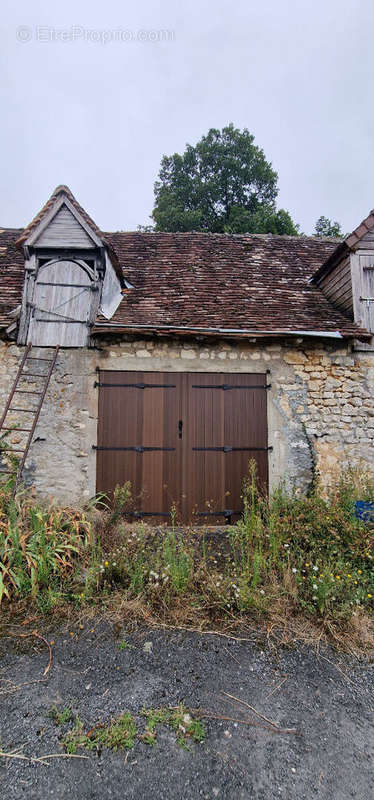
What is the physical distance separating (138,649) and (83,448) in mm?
2984

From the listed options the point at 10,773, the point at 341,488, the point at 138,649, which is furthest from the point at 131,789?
the point at 341,488

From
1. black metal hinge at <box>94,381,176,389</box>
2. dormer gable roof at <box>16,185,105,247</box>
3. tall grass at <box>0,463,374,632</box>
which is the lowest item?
tall grass at <box>0,463,374,632</box>

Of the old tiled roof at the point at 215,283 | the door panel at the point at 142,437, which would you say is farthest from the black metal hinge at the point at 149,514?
the old tiled roof at the point at 215,283

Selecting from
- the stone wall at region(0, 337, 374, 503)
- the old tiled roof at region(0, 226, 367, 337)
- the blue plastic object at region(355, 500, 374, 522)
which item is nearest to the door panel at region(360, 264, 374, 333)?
the old tiled roof at region(0, 226, 367, 337)

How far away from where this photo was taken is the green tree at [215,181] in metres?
17.5

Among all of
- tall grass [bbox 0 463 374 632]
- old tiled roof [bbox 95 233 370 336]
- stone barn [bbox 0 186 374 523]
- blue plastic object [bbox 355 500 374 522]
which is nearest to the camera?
tall grass [bbox 0 463 374 632]

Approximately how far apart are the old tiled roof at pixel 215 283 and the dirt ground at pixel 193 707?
3.88 m

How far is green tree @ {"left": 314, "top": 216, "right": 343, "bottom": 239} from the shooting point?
666 inches

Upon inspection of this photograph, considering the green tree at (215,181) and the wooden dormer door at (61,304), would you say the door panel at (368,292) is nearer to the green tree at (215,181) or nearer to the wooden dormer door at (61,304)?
the wooden dormer door at (61,304)

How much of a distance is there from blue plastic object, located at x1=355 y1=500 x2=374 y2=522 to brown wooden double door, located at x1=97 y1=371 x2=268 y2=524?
4.40ft

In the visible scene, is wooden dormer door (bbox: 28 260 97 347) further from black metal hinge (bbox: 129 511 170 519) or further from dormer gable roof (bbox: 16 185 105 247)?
black metal hinge (bbox: 129 511 170 519)

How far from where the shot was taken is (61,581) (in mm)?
3646

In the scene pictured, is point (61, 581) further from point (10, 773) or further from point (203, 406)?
point (203, 406)

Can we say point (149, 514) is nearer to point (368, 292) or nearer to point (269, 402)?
point (269, 402)
